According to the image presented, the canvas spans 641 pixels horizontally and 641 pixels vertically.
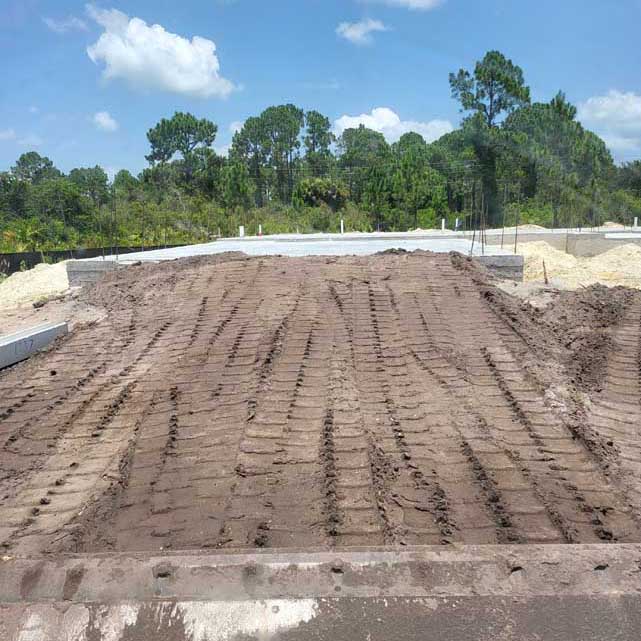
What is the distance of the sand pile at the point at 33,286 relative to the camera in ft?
34.9

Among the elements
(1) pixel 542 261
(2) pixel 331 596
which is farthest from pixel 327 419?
(1) pixel 542 261

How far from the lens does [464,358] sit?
5.84 m

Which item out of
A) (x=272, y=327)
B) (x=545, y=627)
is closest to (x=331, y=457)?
(x=545, y=627)

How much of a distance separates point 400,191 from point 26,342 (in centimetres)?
3207

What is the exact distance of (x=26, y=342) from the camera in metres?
6.75

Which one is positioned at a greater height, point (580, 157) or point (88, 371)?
point (580, 157)

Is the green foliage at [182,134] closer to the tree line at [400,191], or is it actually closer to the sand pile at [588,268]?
the tree line at [400,191]

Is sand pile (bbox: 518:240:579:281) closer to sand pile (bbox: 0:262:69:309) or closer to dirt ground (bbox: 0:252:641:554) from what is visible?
dirt ground (bbox: 0:252:641:554)

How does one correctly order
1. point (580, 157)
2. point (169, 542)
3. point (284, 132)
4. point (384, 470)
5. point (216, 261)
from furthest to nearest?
point (284, 132), point (580, 157), point (216, 261), point (384, 470), point (169, 542)

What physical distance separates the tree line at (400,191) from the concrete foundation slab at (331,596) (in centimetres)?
2387

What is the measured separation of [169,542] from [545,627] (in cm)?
189

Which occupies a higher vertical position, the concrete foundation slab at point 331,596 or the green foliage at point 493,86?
the green foliage at point 493,86

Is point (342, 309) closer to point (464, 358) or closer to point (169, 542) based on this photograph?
point (464, 358)

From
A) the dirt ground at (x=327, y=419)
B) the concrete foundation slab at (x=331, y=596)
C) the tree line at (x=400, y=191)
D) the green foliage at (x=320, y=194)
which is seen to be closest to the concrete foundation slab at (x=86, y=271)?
the dirt ground at (x=327, y=419)
